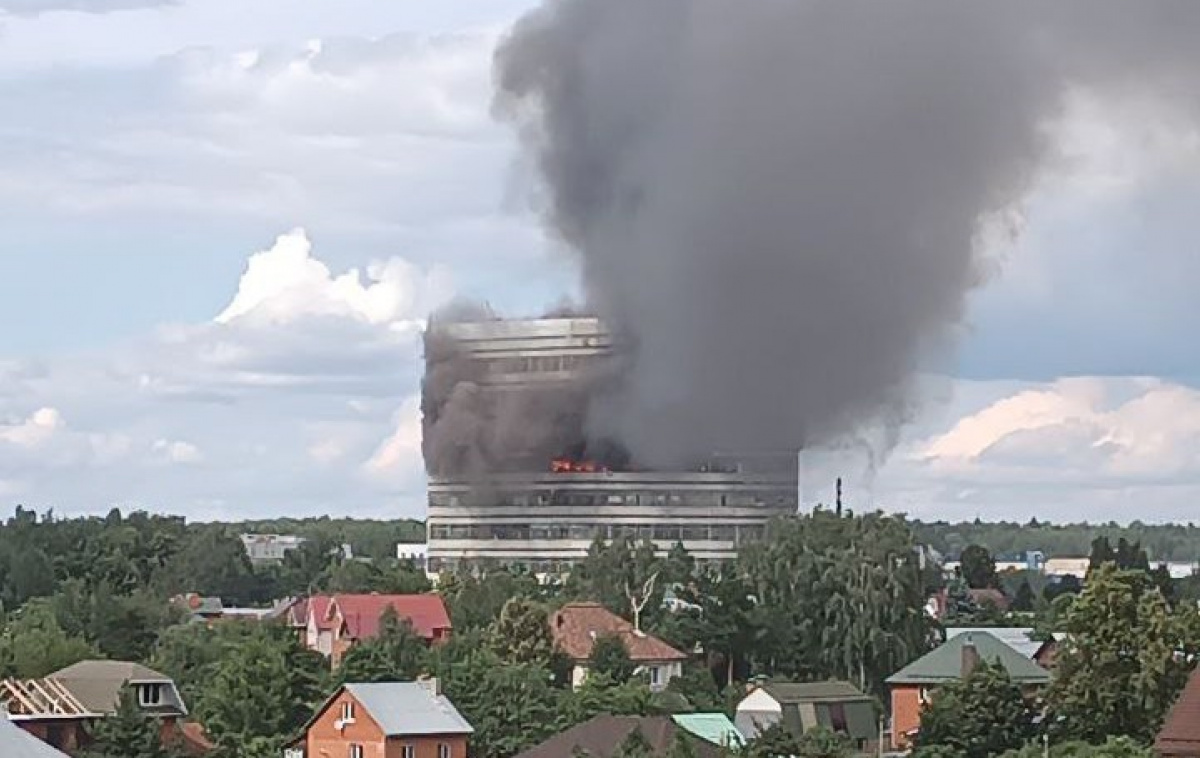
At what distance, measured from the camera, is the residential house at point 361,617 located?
92000 mm

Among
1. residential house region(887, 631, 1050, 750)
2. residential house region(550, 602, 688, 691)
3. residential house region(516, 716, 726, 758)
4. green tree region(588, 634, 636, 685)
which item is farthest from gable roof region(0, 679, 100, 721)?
residential house region(887, 631, 1050, 750)

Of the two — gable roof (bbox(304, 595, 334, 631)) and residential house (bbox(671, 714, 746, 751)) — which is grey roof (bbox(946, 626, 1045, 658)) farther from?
gable roof (bbox(304, 595, 334, 631))

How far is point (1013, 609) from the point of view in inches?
5138

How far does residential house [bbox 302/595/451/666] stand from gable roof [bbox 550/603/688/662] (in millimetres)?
6680

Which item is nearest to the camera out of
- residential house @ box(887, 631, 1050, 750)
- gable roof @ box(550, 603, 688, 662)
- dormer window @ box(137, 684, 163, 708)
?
dormer window @ box(137, 684, 163, 708)

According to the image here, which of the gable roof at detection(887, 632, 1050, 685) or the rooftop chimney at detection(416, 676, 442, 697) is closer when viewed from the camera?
the rooftop chimney at detection(416, 676, 442, 697)

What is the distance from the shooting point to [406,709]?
57688 mm

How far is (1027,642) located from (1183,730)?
3771cm

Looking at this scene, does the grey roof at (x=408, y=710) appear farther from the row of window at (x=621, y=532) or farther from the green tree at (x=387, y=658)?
the row of window at (x=621, y=532)

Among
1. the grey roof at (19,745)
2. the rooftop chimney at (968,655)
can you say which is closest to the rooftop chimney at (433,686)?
the rooftop chimney at (968,655)

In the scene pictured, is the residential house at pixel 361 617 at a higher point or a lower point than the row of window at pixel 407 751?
higher

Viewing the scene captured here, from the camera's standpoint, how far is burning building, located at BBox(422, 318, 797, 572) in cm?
14725

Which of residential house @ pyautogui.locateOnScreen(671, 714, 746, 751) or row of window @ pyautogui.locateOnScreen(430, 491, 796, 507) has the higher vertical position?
row of window @ pyautogui.locateOnScreen(430, 491, 796, 507)

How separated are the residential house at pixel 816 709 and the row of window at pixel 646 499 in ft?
228
